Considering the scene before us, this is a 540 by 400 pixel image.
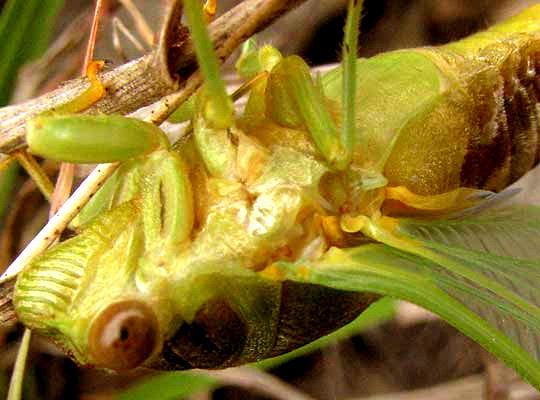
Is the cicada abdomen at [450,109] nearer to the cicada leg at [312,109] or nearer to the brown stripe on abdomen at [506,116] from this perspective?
the brown stripe on abdomen at [506,116]

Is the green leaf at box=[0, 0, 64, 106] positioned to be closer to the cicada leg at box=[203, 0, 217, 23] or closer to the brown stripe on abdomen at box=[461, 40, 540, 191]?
the cicada leg at box=[203, 0, 217, 23]

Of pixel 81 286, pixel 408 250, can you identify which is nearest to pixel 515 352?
pixel 408 250

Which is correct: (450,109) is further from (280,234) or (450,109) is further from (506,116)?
(280,234)

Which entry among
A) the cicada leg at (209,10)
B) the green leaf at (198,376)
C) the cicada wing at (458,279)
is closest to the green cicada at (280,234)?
the cicada wing at (458,279)

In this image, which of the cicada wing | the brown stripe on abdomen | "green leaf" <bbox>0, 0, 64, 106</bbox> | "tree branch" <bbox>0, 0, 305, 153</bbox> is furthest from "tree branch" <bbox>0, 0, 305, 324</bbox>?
"green leaf" <bbox>0, 0, 64, 106</bbox>

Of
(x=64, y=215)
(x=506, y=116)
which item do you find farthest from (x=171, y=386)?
(x=506, y=116)
